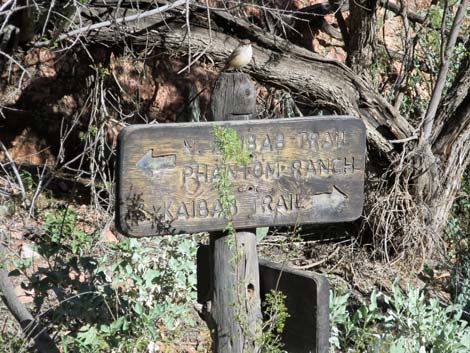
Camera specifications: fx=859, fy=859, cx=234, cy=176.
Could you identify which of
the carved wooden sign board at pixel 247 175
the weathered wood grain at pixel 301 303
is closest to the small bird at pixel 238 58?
the carved wooden sign board at pixel 247 175

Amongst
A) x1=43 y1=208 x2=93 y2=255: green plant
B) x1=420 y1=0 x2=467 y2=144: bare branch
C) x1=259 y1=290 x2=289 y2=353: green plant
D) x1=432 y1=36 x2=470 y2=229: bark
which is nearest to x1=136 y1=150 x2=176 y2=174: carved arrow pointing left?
x1=259 y1=290 x2=289 y2=353: green plant

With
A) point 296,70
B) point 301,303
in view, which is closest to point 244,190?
point 301,303

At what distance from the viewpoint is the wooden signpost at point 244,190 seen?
10.1 feet

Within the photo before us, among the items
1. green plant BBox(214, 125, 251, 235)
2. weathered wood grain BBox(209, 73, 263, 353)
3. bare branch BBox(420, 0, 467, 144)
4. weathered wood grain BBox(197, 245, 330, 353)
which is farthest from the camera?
bare branch BBox(420, 0, 467, 144)

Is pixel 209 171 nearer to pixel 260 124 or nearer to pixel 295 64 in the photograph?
pixel 260 124

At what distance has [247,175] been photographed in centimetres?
319

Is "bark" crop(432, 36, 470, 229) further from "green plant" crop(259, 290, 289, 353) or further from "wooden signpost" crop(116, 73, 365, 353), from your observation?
"green plant" crop(259, 290, 289, 353)

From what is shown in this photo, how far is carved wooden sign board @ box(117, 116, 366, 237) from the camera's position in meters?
3.07

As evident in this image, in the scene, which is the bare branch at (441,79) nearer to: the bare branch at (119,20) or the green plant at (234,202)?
the bare branch at (119,20)

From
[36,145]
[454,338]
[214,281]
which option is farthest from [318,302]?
[36,145]

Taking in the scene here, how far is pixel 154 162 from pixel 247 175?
0.35 meters

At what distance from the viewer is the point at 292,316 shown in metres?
3.27

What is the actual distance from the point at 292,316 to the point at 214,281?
12.9 inches

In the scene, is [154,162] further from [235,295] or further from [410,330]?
[410,330]
